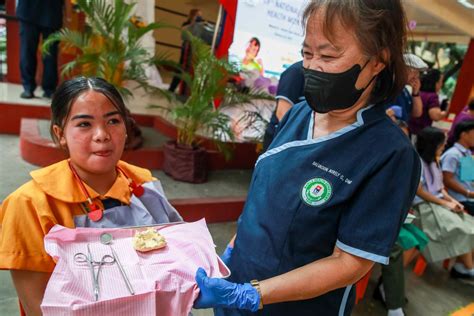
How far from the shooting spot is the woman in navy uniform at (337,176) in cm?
79

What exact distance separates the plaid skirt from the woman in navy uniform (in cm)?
209

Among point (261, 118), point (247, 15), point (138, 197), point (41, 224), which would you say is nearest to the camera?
point (41, 224)

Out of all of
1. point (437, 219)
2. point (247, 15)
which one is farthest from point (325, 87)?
point (247, 15)

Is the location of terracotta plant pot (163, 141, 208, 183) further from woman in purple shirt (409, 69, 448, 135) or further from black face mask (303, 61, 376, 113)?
woman in purple shirt (409, 69, 448, 135)

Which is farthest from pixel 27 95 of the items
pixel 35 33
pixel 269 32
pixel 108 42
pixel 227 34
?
pixel 269 32

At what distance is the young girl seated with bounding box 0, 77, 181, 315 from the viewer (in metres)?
0.98

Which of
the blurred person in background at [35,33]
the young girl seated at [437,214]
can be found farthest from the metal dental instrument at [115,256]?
the blurred person in background at [35,33]

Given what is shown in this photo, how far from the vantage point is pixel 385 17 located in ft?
2.56

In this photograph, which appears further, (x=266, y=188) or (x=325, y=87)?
(x=266, y=188)

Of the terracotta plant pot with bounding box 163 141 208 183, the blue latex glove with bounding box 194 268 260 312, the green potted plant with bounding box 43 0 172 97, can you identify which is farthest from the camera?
the terracotta plant pot with bounding box 163 141 208 183

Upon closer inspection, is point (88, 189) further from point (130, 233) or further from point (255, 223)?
point (255, 223)

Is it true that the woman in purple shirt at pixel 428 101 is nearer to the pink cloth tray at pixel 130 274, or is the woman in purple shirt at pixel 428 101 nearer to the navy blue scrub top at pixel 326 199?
the navy blue scrub top at pixel 326 199

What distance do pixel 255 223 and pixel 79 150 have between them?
1.97 ft

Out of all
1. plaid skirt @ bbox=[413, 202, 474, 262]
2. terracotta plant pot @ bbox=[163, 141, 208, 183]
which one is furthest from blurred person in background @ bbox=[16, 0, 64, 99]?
plaid skirt @ bbox=[413, 202, 474, 262]
